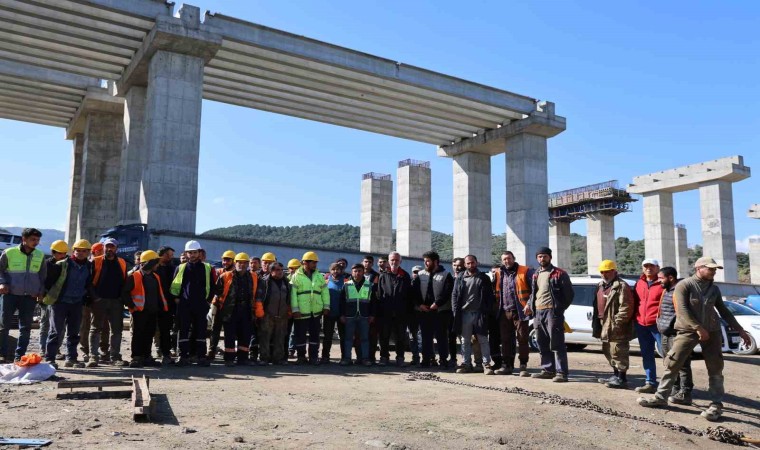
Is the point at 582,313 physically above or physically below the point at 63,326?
above

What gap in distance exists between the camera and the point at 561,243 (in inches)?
1748

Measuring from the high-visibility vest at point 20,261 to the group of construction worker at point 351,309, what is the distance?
1 centimetres

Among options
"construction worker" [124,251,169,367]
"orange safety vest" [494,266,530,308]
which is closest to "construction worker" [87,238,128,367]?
"construction worker" [124,251,169,367]

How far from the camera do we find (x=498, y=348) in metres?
8.63

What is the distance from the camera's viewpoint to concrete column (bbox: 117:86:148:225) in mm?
20359

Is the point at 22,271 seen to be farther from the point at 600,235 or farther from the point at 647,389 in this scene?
the point at 600,235

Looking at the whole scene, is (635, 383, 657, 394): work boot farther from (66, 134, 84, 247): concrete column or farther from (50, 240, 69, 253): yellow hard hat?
(66, 134, 84, 247): concrete column

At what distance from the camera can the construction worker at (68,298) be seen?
738cm

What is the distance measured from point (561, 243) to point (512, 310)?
1496 inches

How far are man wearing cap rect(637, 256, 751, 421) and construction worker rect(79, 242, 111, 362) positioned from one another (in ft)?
23.7

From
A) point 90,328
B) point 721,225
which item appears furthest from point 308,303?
point 721,225

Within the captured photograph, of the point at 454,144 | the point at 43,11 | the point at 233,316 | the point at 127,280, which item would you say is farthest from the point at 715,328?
the point at 454,144

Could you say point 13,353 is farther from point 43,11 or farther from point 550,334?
point 43,11

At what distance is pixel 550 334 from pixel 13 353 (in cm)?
716
